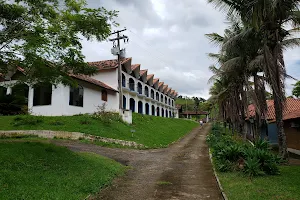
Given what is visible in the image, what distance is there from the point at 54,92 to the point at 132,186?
51.6ft

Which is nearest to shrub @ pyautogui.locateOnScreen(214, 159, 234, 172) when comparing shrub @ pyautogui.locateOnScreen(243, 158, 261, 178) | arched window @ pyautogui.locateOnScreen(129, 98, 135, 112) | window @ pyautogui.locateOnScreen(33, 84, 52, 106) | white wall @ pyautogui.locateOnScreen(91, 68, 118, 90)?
shrub @ pyautogui.locateOnScreen(243, 158, 261, 178)

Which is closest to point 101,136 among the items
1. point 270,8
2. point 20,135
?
point 20,135

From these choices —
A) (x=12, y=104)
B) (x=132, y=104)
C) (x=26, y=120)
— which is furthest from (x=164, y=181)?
(x=132, y=104)

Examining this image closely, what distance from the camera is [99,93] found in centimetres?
2542

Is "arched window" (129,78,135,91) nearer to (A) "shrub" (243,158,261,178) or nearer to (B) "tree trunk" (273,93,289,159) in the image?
(B) "tree trunk" (273,93,289,159)

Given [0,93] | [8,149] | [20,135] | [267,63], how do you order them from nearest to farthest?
1. [8,149]
2. [267,63]
3. [20,135]
4. [0,93]

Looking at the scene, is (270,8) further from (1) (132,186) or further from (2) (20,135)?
(2) (20,135)

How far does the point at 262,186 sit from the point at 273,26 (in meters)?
8.26

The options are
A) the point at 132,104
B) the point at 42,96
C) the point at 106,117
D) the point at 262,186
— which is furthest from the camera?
the point at 132,104

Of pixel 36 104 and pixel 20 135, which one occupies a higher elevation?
pixel 36 104

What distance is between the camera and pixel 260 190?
6418 millimetres

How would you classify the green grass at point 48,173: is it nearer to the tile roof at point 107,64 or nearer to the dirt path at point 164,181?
the dirt path at point 164,181

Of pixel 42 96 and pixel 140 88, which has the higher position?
pixel 140 88

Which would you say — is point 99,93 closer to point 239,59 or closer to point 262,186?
point 239,59
